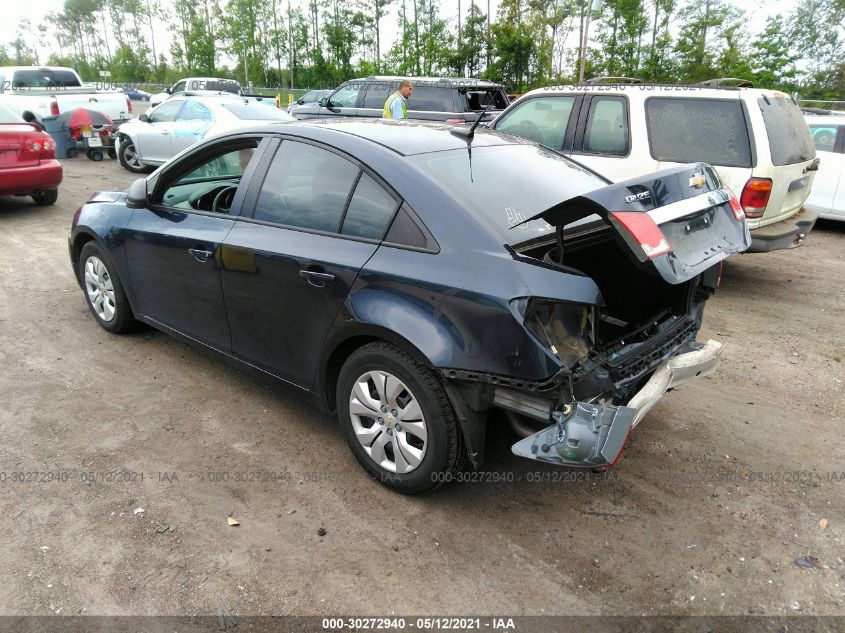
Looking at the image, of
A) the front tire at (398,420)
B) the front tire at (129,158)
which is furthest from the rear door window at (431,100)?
the front tire at (398,420)

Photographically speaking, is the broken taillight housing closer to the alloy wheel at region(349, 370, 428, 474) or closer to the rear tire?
the alloy wheel at region(349, 370, 428, 474)

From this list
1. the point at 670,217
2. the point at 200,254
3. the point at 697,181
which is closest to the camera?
the point at 670,217

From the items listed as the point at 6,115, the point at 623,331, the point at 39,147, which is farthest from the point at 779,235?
the point at 6,115

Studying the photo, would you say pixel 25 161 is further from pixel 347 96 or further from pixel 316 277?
pixel 316 277

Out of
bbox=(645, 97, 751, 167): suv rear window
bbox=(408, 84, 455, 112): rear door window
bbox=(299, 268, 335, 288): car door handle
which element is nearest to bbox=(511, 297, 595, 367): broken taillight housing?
bbox=(299, 268, 335, 288): car door handle

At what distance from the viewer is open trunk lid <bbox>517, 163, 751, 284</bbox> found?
244 centimetres

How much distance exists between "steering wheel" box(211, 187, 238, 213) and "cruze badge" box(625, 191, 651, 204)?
2537 millimetres

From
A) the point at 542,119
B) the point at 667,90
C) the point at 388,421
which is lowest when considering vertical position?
the point at 388,421

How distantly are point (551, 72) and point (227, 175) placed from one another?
31447 mm

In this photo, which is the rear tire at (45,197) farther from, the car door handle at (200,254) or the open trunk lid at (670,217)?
the open trunk lid at (670,217)

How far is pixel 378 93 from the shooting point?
13.1 meters

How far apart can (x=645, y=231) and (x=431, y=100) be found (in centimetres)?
1071

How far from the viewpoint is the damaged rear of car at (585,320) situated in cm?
249

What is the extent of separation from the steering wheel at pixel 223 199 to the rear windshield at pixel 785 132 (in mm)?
4690
